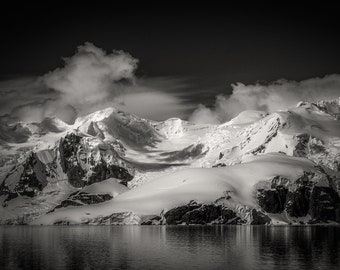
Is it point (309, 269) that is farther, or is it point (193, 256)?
point (193, 256)

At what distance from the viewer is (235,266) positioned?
167m

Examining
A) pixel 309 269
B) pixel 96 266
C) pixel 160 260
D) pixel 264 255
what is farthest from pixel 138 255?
pixel 309 269

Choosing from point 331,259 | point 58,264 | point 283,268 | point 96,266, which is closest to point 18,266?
point 58,264

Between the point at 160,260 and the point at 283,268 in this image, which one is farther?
the point at 160,260

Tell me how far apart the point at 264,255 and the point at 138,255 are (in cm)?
4319

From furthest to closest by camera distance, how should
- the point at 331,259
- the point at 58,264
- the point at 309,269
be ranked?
the point at 331,259 < the point at 58,264 < the point at 309,269

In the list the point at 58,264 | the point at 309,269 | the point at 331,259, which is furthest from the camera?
the point at 331,259

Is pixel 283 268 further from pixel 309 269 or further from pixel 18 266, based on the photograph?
pixel 18 266

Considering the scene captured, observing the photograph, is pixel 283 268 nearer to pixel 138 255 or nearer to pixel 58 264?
pixel 138 255

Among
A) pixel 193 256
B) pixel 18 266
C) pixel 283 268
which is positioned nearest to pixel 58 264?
pixel 18 266

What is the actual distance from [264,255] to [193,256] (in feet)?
80.9

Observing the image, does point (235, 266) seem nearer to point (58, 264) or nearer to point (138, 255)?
point (138, 255)

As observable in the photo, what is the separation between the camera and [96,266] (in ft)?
546

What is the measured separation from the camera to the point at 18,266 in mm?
166875
